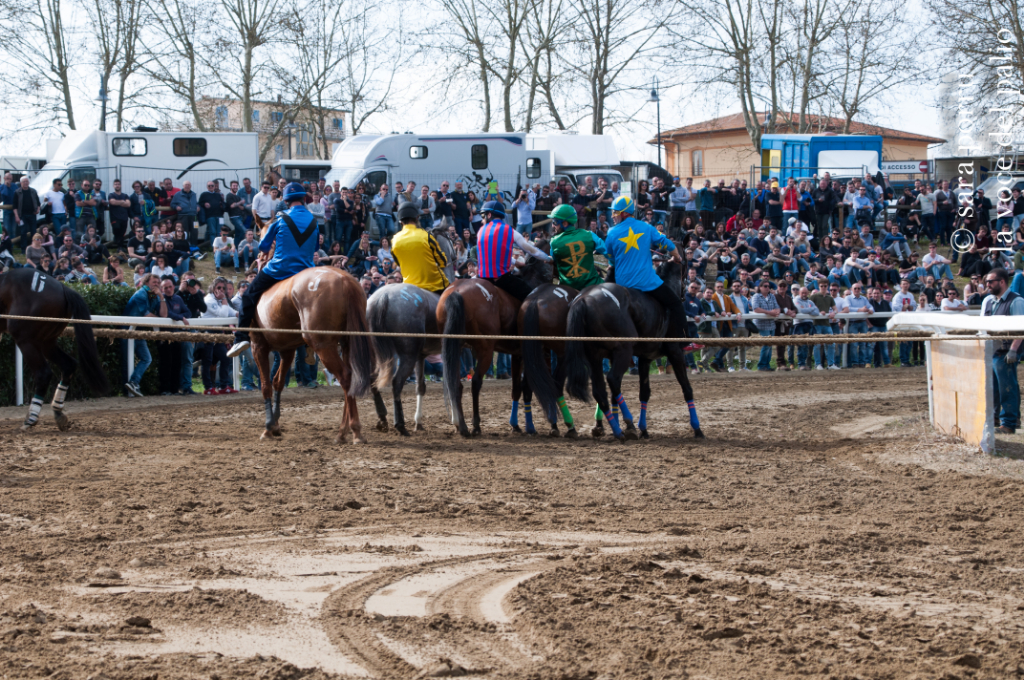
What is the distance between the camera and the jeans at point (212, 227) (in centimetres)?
2514

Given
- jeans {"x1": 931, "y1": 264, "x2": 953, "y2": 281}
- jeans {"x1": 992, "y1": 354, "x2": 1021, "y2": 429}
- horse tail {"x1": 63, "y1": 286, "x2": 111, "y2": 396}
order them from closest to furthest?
1. jeans {"x1": 992, "y1": 354, "x2": 1021, "y2": 429}
2. horse tail {"x1": 63, "y1": 286, "x2": 111, "y2": 396}
3. jeans {"x1": 931, "y1": 264, "x2": 953, "y2": 281}

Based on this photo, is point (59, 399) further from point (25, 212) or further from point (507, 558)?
point (25, 212)

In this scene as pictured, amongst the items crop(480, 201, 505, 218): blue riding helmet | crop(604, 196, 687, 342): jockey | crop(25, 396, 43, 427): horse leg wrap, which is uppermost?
crop(480, 201, 505, 218): blue riding helmet

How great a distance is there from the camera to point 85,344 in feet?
38.5

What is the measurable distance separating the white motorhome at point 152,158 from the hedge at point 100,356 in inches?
506

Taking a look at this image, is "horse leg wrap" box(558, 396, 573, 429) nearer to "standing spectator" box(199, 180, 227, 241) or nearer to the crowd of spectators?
the crowd of spectators

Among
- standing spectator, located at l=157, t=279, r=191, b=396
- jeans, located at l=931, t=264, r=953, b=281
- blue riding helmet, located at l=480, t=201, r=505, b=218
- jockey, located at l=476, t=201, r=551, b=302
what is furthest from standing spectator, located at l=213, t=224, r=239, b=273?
jeans, located at l=931, t=264, r=953, b=281

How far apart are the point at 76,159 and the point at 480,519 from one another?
24.5 meters

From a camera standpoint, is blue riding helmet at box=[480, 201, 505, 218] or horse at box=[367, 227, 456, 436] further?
blue riding helmet at box=[480, 201, 505, 218]

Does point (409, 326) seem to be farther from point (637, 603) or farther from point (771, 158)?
point (771, 158)

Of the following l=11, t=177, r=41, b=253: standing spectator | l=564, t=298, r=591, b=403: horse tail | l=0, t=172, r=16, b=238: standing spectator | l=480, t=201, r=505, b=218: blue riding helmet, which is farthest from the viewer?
l=0, t=172, r=16, b=238: standing spectator

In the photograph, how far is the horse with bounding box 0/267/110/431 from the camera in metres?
11.4

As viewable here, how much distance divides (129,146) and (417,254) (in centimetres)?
1957

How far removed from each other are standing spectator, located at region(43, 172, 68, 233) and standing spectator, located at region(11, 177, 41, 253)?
35cm
